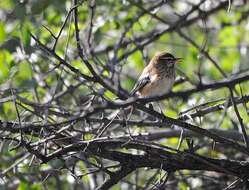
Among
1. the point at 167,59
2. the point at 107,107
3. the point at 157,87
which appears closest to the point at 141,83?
the point at 157,87

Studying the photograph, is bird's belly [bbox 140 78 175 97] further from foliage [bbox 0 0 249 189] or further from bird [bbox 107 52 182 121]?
foliage [bbox 0 0 249 189]

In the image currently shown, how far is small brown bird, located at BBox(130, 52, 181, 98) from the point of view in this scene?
20.9 feet

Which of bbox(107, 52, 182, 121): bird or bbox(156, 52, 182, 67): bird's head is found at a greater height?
bbox(156, 52, 182, 67): bird's head

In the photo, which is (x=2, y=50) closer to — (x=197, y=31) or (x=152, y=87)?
(x=152, y=87)

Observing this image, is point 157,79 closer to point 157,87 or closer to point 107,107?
point 157,87

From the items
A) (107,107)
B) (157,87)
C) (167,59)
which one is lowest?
(107,107)

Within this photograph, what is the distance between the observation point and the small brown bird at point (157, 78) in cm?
638

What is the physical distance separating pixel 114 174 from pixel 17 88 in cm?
99

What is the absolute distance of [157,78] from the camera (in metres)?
6.54

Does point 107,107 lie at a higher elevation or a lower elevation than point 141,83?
lower

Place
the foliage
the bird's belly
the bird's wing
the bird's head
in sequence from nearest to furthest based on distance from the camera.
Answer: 1. the foliage
2. the bird's wing
3. the bird's belly
4. the bird's head

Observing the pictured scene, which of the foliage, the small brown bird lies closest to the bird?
the small brown bird

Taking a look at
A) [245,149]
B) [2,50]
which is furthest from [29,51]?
[245,149]

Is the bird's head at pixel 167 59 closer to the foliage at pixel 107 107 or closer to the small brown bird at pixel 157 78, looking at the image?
the small brown bird at pixel 157 78
